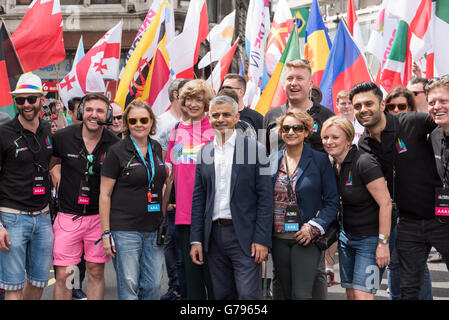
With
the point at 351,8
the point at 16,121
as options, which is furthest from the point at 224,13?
the point at 16,121

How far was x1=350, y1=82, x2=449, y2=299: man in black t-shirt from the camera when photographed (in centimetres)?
443

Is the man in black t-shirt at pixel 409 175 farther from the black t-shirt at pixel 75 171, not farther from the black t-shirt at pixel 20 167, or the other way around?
the black t-shirt at pixel 20 167

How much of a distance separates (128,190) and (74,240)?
726 millimetres

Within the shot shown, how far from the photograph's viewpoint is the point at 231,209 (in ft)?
14.1

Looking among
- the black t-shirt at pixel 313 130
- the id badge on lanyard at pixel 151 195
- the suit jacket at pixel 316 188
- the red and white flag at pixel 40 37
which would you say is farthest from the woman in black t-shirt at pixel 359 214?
the red and white flag at pixel 40 37

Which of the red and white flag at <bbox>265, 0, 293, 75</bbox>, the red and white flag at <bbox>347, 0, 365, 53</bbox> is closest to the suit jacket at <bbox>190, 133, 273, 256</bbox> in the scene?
the red and white flag at <bbox>265, 0, 293, 75</bbox>

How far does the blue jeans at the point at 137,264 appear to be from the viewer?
4.55 metres

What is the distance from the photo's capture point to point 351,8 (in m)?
10.3

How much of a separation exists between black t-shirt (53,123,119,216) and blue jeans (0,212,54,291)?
269 mm

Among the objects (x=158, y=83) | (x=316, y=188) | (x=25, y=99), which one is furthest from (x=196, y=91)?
(x=158, y=83)

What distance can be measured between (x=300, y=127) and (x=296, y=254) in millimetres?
1038

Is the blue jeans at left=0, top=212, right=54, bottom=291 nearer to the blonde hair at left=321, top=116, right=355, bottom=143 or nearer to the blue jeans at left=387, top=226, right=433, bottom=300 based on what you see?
the blonde hair at left=321, top=116, right=355, bottom=143

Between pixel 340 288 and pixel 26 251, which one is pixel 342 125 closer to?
pixel 340 288
